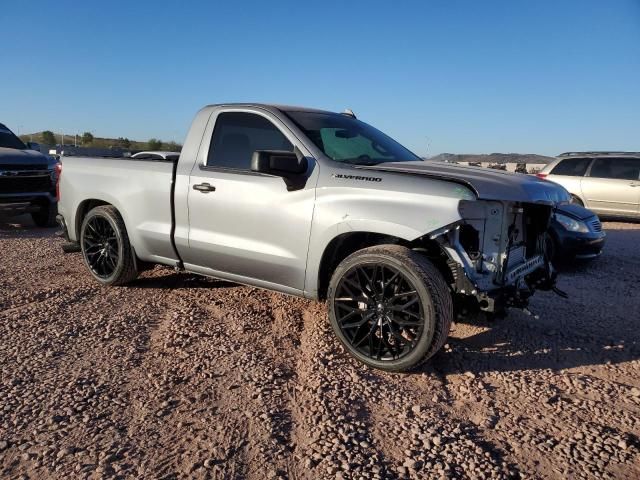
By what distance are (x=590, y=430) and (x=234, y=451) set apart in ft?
6.41

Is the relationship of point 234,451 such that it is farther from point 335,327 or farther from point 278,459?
point 335,327

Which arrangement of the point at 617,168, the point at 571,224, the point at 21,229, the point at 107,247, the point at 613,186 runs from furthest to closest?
the point at 617,168, the point at 613,186, the point at 21,229, the point at 571,224, the point at 107,247

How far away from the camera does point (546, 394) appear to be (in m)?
3.34

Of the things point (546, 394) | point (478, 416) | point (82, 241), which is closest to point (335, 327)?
point (478, 416)

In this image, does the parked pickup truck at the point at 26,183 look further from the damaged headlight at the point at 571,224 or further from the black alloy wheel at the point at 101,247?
the damaged headlight at the point at 571,224

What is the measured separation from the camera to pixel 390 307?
11.7 feet

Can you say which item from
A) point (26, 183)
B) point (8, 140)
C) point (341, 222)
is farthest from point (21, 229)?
point (341, 222)

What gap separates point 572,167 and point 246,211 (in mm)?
9920

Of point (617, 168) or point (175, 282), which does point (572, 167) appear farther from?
point (175, 282)

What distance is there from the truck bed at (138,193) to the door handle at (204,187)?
36 centimetres

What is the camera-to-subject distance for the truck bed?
16.1 feet

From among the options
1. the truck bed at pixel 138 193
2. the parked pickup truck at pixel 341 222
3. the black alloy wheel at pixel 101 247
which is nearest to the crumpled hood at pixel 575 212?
the parked pickup truck at pixel 341 222

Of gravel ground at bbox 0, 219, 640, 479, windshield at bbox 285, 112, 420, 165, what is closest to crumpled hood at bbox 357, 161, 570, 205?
windshield at bbox 285, 112, 420, 165

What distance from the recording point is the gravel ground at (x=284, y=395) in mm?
2541
